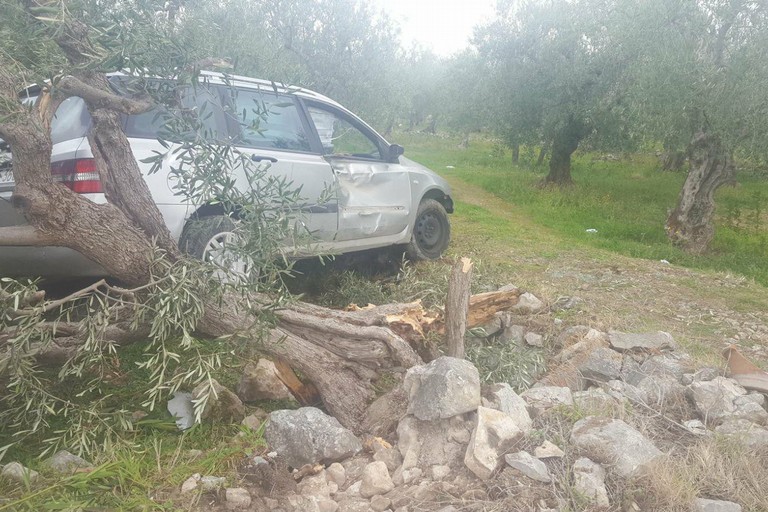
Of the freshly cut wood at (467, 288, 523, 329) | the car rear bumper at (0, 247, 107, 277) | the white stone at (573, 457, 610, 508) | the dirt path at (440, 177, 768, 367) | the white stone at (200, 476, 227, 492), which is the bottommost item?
the dirt path at (440, 177, 768, 367)

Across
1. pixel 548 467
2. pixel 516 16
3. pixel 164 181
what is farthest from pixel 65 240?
pixel 516 16

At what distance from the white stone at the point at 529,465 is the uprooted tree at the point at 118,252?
113cm

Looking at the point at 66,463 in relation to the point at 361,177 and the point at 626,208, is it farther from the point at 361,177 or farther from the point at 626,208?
the point at 626,208

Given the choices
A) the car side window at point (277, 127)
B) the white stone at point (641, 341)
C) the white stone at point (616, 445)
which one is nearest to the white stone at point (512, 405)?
the white stone at point (616, 445)

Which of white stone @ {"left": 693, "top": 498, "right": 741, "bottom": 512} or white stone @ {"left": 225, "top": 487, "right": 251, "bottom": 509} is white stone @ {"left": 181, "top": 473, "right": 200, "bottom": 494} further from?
white stone @ {"left": 693, "top": 498, "right": 741, "bottom": 512}

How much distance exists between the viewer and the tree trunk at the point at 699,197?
12883mm

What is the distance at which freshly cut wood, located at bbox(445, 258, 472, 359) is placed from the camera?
455 cm

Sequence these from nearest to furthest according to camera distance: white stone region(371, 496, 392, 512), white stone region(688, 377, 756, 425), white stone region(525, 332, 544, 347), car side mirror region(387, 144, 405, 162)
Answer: white stone region(371, 496, 392, 512), white stone region(688, 377, 756, 425), white stone region(525, 332, 544, 347), car side mirror region(387, 144, 405, 162)

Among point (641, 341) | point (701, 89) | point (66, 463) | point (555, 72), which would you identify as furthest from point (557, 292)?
point (555, 72)

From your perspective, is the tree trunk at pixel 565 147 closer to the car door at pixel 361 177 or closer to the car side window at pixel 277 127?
the car door at pixel 361 177

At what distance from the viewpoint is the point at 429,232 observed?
7.98 m

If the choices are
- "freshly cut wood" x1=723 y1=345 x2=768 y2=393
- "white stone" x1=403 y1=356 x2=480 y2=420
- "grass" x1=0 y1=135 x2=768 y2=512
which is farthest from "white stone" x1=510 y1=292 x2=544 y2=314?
"white stone" x1=403 y1=356 x2=480 y2=420

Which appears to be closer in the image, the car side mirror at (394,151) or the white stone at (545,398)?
the white stone at (545,398)

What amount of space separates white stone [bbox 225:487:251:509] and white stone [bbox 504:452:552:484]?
4.18ft
